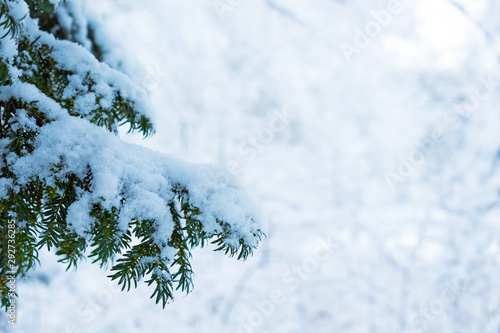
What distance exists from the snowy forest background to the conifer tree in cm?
449

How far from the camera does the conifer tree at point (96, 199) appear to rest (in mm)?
798

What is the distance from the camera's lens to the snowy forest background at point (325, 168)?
18.1 feet

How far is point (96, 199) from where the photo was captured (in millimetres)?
777

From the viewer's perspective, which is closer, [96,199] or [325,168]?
[96,199]

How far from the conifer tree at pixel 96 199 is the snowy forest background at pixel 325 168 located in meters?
4.49

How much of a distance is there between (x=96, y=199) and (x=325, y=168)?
674 cm

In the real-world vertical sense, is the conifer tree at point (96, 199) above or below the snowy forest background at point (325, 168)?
below

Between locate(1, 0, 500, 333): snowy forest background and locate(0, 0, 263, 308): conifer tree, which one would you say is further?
locate(1, 0, 500, 333): snowy forest background

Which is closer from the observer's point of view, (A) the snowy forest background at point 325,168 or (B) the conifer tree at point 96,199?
(B) the conifer tree at point 96,199

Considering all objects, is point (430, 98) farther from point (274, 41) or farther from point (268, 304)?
point (268, 304)

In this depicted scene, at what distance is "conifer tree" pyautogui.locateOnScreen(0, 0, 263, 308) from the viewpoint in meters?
0.80

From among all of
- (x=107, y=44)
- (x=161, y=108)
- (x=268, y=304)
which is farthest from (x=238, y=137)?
(x=107, y=44)

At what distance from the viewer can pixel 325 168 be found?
7250mm

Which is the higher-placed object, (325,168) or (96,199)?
Answer: (325,168)
